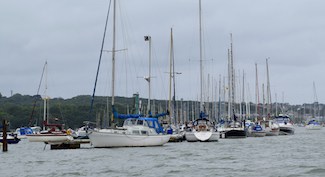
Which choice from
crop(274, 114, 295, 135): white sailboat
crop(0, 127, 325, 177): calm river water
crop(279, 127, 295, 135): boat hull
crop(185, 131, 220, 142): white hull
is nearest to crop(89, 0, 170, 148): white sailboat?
crop(0, 127, 325, 177): calm river water

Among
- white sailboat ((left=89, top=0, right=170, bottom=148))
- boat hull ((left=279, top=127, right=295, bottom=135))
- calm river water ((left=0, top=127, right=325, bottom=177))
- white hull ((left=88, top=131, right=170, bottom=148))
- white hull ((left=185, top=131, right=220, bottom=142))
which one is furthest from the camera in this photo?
boat hull ((left=279, top=127, right=295, bottom=135))

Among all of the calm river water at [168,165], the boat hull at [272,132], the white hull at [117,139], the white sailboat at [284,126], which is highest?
the white sailboat at [284,126]

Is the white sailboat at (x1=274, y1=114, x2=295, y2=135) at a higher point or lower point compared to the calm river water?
higher

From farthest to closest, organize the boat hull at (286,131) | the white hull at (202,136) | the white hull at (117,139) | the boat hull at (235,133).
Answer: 1. the boat hull at (286,131)
2. the boat hull at (235,133)
3. the white hull at (202,136)
4. the white hull at (117,139)

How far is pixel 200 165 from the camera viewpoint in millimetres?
40312

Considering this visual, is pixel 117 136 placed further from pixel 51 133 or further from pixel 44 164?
pixel 51 133

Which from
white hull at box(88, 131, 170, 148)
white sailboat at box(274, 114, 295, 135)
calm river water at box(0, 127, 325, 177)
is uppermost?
white sailboat at box(274, 114, 295, 135)

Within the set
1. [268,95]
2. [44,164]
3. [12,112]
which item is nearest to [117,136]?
[44,164]

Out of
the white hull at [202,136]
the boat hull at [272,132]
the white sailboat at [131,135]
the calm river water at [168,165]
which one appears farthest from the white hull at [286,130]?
the calm river water at [168,165]

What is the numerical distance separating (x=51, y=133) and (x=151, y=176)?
49360 millimetres

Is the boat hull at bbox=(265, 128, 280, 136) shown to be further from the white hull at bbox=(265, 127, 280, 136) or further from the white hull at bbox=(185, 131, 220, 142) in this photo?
the white hull at bbox=(185, 131, 220, 142)

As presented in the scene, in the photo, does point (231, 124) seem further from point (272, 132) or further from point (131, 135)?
point (131, 135)

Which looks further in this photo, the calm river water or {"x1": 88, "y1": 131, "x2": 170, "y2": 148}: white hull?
{"x1": 88, "y1": 131, "x2": 170, "y2": 148}: white hull

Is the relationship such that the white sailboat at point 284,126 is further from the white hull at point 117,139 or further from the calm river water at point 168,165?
the calm river water at point 168,165
